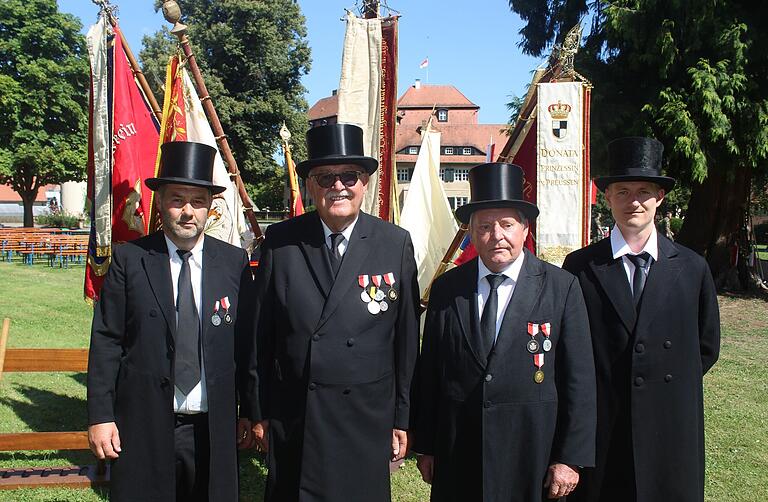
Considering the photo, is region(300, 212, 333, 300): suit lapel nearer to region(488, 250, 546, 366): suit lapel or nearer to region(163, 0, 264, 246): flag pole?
region(488, 250, 546, 366): suit lapel

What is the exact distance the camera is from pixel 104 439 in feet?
9.95

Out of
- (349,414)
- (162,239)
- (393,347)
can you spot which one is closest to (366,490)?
(349,414)

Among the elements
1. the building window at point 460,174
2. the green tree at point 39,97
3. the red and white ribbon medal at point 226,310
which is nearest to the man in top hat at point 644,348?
the red and white ribbon medal at point 226,310

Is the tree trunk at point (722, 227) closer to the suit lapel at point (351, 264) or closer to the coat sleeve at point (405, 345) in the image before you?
the coat sleeve at point (405, 345)

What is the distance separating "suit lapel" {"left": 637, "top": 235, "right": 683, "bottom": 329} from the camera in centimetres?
307

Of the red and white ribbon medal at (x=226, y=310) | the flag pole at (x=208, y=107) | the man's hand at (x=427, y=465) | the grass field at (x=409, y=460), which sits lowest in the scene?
the grass field at (x=409, y=460)

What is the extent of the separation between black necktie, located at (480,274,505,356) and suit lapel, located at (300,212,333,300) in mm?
767

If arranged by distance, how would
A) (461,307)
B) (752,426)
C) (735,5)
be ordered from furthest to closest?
(735,5) < (752,426) < (461,307)

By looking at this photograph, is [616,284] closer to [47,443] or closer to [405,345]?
[405,345]

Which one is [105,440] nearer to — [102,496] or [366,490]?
[366,490]

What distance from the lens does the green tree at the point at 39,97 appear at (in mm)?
30766

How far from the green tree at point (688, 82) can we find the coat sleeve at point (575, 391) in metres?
12.0

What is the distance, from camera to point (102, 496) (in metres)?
4.70

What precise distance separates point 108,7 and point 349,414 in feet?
13.2
